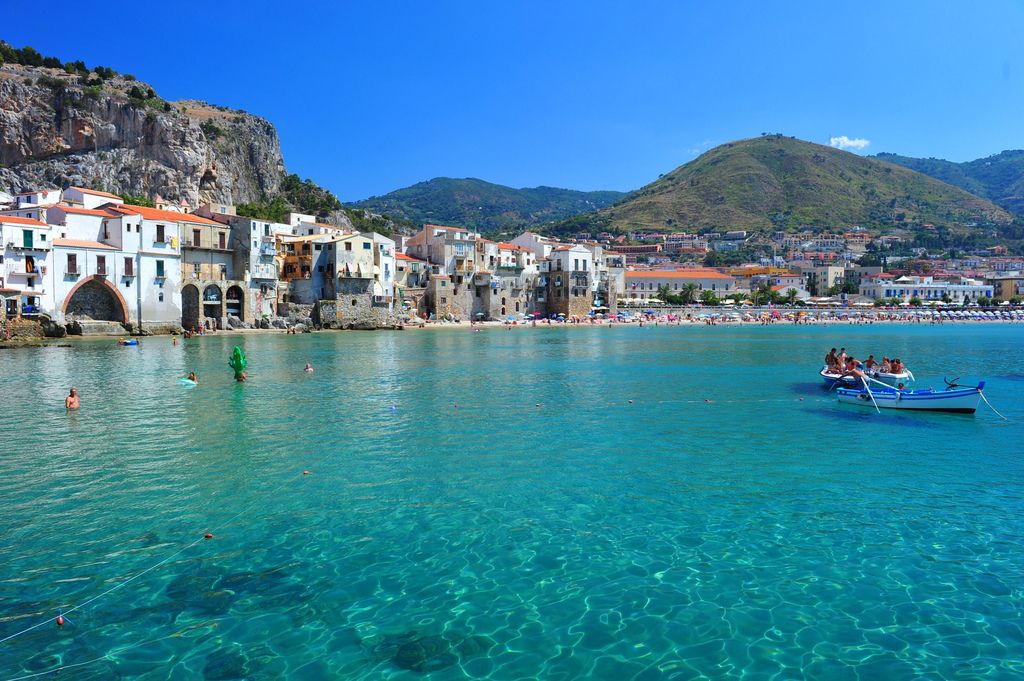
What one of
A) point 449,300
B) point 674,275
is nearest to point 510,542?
point 449,300

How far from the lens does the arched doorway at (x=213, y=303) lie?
182ft

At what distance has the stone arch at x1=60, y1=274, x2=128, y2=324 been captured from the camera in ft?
153

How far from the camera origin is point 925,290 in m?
124

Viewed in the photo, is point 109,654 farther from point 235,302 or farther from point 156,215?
point 235,302

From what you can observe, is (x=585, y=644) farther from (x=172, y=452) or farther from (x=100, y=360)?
(x=100, y=360)

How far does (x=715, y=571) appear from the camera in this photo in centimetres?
818

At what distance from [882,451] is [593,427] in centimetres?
682

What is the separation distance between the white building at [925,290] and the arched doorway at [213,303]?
116 m

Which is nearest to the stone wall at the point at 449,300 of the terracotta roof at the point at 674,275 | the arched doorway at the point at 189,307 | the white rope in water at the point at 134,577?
the arched doorway at the point at 189,307

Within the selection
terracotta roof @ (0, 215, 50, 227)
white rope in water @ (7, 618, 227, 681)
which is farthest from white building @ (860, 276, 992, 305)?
white rope in water @ (7, 618, 227, 681)

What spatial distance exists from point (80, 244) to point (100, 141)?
37.7 meters

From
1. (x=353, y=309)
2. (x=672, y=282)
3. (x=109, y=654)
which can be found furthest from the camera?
(x=672, y=282)

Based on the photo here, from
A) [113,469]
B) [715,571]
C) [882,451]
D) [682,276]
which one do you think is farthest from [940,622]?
[682,276]

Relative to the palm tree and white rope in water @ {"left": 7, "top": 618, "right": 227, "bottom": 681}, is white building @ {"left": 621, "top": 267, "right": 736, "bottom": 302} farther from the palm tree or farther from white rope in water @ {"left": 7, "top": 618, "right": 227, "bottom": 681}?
white rope in water @ {"left": 7, "top": 618, "right": 227, "bottom": 681}
